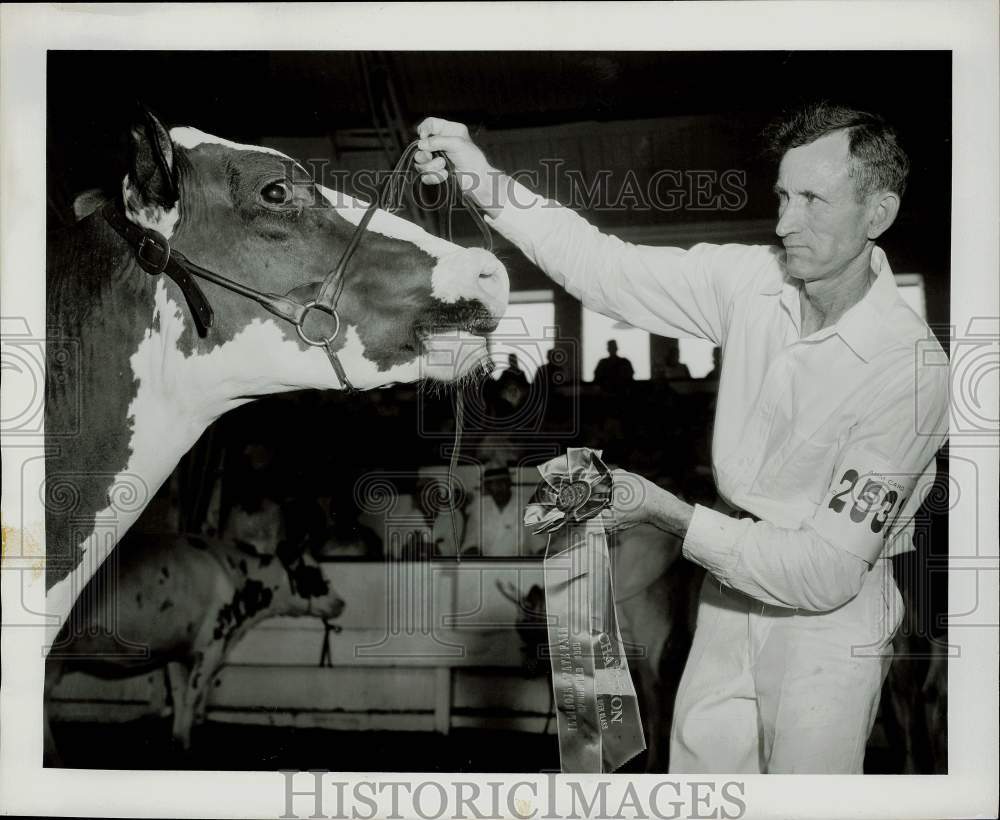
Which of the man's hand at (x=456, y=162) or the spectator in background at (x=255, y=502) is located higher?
the man's hand at (x=456, y=162)

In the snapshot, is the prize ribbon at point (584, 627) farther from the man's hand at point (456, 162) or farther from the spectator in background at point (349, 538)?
the man's hand at point (456, 162)

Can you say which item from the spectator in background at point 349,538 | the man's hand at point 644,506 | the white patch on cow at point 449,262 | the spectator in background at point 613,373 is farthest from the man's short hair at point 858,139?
the spectator in background at point 349,538

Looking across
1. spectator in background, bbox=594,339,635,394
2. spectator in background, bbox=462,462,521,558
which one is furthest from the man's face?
spectator in background, bbox=462,462,521,558

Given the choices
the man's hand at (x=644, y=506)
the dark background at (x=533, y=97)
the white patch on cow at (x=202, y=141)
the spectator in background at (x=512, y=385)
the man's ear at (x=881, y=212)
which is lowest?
the man's hand at (x=644, y=506)

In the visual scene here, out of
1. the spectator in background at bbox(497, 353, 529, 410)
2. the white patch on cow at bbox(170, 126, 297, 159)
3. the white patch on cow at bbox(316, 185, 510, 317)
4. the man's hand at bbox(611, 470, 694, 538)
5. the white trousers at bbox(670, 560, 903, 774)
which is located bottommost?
the white trousers at bbox(670, 560, 903, 774)

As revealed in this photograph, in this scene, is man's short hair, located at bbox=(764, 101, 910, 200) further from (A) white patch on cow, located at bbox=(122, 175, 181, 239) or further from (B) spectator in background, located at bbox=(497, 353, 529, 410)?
(A) white patch on cow, located at bbox=(122, 175, 181, 239)

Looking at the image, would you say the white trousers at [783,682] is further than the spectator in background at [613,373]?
No

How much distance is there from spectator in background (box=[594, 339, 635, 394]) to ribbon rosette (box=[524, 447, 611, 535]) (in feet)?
0.59

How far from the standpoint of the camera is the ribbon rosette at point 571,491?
2773mm

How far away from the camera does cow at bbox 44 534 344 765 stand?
283 centimetres

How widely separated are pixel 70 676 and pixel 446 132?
1.80 metres

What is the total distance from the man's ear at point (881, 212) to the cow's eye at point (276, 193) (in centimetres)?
151

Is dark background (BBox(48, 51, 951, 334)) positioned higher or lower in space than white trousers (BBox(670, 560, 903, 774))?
higher

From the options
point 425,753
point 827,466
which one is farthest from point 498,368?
point 425,753
